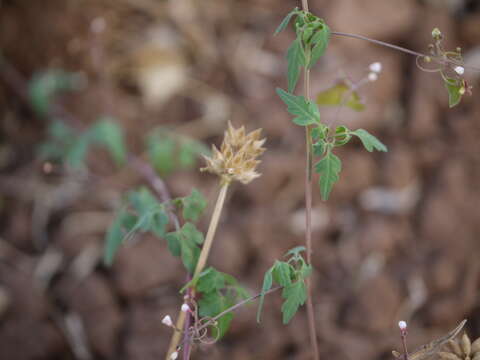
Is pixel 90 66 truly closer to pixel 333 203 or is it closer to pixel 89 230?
pixel 89 230

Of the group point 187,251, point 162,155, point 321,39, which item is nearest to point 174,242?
point 187,251

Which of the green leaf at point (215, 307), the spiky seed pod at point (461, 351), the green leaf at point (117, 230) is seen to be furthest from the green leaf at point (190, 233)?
the spiky seed pod at point (461, 351)

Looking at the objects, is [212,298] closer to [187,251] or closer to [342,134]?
[187,251]

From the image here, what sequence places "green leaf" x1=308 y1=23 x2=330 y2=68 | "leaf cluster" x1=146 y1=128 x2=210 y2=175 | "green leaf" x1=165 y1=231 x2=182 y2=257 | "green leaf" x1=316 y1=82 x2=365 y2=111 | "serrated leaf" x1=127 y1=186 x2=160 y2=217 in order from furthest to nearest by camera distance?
"leaf cluster" x1=146 y1=128 x2=210 y2=175 → "serrated leaf" x1=127 y1=186 x2=160 y2=217 → "green leaf" x1=316 y1=82 x2=365 y2=111 → "green leaf" x1=165 y1=231 x2=182 y2=257 → "green leaf" x1=308 y1=23 x2=330 y2=68

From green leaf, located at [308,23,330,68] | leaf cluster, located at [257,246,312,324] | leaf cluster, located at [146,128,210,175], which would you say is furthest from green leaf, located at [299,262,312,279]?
leaf cluster, located at [146,128,210,175]

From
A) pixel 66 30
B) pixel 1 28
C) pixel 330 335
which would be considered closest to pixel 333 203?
pixel 330 335

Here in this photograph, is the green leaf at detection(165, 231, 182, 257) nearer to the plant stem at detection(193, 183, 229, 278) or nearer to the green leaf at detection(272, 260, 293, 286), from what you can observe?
the plant stem at detection(193, 183, 229, 278)
